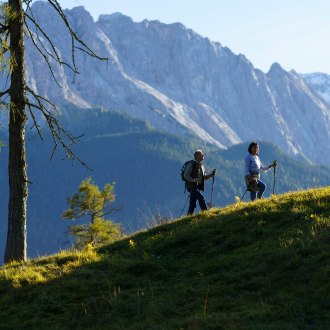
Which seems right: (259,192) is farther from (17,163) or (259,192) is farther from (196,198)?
(17,163)

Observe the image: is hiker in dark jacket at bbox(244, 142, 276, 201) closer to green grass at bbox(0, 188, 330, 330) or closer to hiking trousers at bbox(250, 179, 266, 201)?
hiking trousers at bbox(250, 179, 266, 201)

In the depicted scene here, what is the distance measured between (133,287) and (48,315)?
186 cm

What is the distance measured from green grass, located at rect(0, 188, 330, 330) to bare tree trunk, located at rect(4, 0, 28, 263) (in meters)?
1.16

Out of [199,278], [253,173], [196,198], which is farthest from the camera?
[253,173]

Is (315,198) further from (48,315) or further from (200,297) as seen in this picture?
(48,315)

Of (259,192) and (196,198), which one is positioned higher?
(196,198)

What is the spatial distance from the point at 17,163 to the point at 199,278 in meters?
6.35

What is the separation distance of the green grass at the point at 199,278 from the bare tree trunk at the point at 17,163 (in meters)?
1.16

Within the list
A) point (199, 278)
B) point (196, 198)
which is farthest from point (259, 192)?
point (199, 278)

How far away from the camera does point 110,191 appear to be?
2124 inches

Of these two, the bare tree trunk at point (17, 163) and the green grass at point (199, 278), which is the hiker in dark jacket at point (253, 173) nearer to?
the green grass at point (199, 278)

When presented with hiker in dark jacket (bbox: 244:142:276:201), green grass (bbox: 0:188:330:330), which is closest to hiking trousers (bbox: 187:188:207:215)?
hiker in dark jacket (bbox: 244:142:276:201)

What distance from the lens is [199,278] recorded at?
12.0 meters

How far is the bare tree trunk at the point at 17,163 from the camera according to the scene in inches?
623
